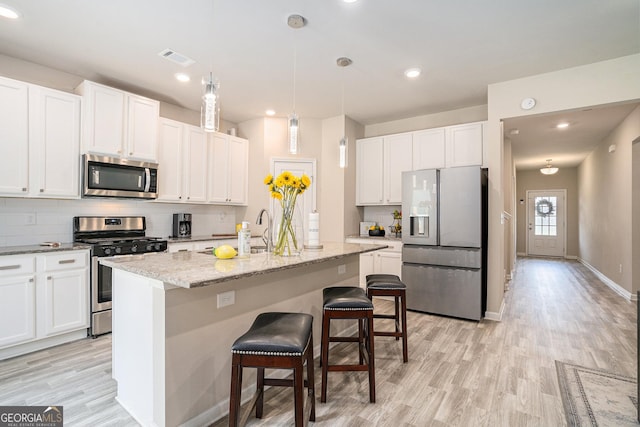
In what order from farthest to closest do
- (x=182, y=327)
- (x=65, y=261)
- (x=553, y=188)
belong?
(x=553, y=188) < (x=65, y=261) < (x=182, y=327)

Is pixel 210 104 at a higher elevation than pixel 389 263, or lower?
higher

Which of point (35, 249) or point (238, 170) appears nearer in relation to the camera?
point (35, 249)

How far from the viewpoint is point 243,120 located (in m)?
5.34

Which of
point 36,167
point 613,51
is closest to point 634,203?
point 613,51

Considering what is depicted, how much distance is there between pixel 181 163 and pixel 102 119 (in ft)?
3.45

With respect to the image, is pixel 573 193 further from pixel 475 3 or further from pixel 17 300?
pixel 17 300

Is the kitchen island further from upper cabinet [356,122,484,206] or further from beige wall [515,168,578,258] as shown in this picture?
beige wall [515,168,578,258]

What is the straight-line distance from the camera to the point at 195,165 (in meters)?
4.50

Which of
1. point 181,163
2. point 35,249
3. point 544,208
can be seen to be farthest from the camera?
point 544,208

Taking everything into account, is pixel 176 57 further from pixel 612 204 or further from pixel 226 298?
pixel 612 204

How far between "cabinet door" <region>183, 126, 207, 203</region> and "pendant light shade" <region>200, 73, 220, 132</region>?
98.7 inches

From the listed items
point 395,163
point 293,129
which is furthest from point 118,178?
point 395,163

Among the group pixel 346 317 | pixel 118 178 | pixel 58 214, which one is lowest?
pixel 346 317

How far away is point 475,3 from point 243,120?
12.5 ft
